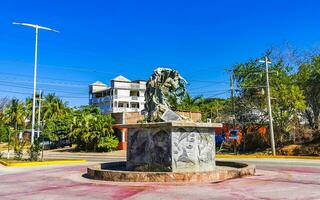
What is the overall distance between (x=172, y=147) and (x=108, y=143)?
104 feet

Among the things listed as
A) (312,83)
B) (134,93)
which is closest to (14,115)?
(134,93)

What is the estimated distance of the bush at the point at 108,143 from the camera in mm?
45562

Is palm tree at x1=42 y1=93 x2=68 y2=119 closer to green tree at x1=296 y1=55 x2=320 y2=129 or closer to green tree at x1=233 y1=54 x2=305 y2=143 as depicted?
green tree at x1=233 y1=54 x2=305 y2=143

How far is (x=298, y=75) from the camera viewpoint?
1577 inches

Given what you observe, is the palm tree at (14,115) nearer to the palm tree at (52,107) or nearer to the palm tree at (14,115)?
the palm tree at (14,115)

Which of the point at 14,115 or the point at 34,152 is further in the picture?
the point at 14,115

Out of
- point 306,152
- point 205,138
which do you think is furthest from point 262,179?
point 306,152

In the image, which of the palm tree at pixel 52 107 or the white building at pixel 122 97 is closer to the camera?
the palm tree at pixel 52 107

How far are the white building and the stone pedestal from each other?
2508 inches

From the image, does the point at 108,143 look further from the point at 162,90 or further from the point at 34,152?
the point at 162,90

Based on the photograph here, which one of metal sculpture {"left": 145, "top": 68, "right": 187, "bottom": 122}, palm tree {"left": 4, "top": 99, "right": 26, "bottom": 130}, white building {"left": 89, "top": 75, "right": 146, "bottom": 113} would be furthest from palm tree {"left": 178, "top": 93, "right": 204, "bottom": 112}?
metal sculpture {"left": 145, "top": 68, "right": 187, "bottom": 122}

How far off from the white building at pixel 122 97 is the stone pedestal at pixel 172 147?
209ft

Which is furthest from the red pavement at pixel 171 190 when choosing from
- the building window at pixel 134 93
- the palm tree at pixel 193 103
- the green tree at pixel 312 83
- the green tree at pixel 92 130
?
the building window at pixel 134 93

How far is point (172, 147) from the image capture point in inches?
582
